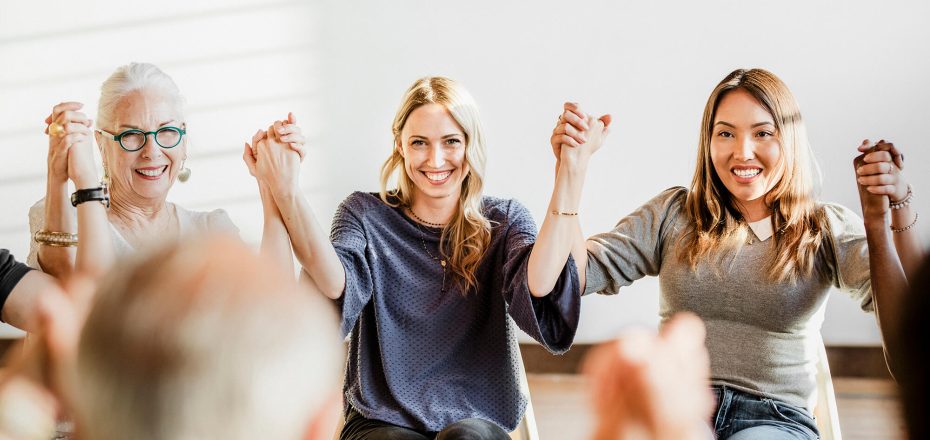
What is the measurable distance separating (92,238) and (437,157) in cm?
82

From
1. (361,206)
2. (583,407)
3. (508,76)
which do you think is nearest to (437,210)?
(361,206)

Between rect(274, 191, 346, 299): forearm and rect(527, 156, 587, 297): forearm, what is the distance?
0.46 metres

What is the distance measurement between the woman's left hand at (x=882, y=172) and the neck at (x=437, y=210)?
0.96 metres

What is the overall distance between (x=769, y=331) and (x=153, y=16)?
10.4 feet

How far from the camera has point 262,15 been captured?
4008mm

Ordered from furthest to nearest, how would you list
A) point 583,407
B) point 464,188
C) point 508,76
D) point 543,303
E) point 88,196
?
point 508,76
point 583,407
point 464,188
point 543,303
point 88,196

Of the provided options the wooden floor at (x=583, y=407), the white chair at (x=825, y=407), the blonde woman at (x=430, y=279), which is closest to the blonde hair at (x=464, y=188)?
the blonde woman at (x=430, y=279)

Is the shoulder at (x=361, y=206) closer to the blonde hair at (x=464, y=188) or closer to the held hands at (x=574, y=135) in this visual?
the blonde hair at (x=464, y=188)

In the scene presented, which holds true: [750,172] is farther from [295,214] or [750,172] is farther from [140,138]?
[140,138]

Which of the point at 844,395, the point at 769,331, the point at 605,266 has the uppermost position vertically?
the point at 605,266

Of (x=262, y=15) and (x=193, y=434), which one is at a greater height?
(x=262, y=15)

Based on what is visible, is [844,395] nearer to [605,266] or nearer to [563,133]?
[605,266]

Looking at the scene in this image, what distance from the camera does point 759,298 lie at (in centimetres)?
208

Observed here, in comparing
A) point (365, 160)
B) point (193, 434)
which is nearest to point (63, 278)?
point (193, 434)
